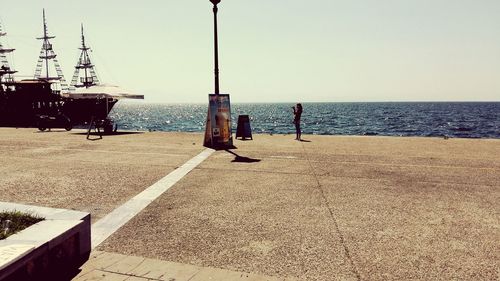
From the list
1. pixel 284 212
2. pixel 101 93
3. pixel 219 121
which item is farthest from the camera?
pixel 101 93

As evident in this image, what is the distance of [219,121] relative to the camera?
13.6 meters

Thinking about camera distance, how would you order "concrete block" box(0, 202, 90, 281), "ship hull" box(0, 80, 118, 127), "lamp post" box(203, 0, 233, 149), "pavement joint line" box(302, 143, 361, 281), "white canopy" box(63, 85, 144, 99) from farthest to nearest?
"ship hull" box(0, 80, 118, 127)
"white canopy" box(63, 85, 144, 99)
"lamp post" box(203, 0, 233, 149)
"pavement joint line" box(302, 143, 361, 281)
"concrete block" box(0, 202, 90, 281)

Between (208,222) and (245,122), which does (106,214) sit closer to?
(208,222)

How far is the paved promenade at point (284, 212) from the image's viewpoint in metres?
3.90

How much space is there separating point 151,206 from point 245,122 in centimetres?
1082

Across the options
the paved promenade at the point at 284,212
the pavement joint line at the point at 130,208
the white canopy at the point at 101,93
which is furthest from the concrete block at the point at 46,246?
the white canopy at the point at 101,93

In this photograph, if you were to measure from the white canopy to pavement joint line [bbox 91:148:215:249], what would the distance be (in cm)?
1193

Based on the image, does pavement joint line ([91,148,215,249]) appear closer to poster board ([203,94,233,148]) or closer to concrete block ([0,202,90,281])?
concrete block ([0,202,90,281])

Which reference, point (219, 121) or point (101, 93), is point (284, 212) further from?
point (101, 93)

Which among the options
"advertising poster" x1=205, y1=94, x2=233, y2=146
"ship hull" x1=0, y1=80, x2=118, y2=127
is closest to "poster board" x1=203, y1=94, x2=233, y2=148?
"advertising poster" x1=205, y1=94, x2=233, y2=146

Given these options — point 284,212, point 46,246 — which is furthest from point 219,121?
point 46,246

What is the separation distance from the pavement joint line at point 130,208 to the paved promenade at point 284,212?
13 cm

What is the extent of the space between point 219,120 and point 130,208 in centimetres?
791

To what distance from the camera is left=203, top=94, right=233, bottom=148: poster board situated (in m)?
13.3
